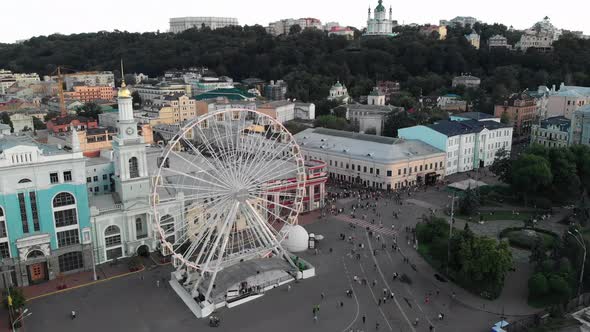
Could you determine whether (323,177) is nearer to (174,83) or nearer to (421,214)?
(421,214)

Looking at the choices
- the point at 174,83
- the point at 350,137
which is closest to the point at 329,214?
the point at 350,137

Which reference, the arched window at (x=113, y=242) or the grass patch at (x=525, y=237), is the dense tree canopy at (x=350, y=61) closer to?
the grass patch at (x=525, y=237)

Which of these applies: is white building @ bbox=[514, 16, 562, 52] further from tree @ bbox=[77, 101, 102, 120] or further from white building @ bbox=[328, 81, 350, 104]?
tree @ bbox=[77, 101, 102, 120]

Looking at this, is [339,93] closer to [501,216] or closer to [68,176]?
[501,216]

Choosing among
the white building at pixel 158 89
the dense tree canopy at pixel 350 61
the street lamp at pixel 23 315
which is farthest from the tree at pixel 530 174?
the white building at pixel 158 89

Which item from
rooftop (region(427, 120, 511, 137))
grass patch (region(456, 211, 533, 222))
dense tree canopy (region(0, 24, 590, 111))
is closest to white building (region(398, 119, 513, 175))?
rooftop (region(427, 120, 511, 137))
